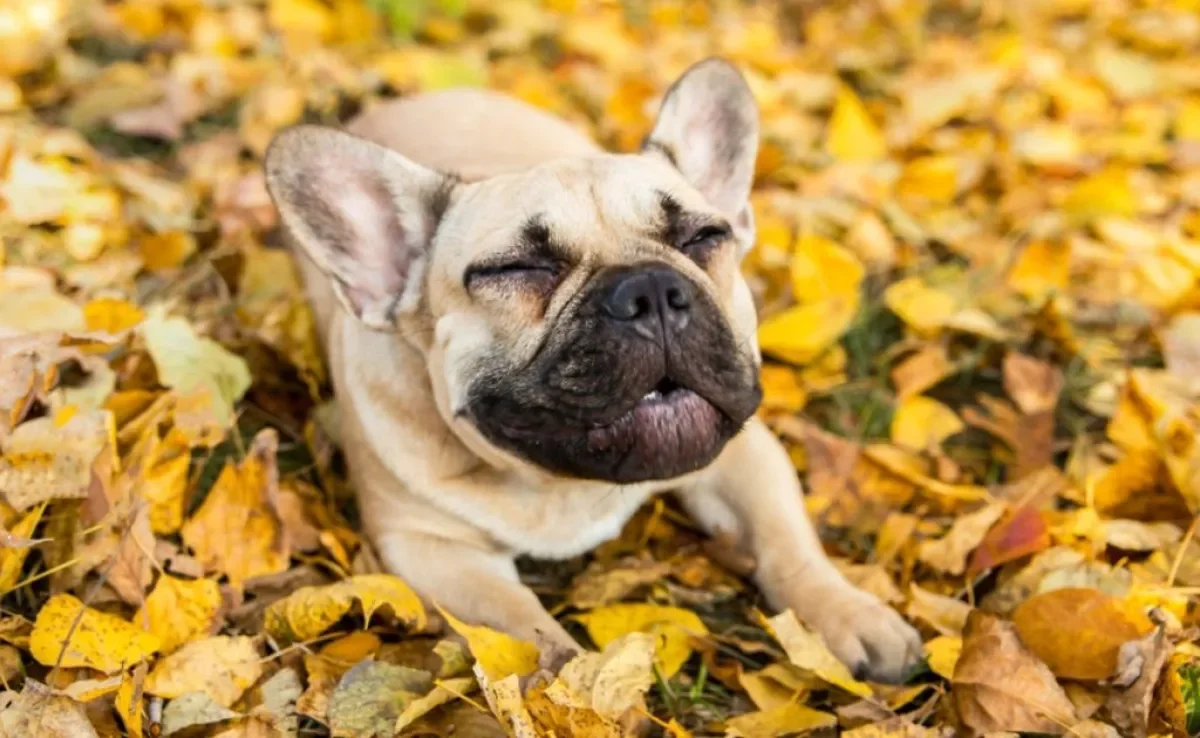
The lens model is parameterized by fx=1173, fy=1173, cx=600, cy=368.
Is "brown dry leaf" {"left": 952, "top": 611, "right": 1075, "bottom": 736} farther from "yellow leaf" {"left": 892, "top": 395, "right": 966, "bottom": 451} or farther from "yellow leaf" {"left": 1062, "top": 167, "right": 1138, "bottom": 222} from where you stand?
"yellow leaf" {"left": 1062, "top": 167, "right": 1138, "bottom": 222}

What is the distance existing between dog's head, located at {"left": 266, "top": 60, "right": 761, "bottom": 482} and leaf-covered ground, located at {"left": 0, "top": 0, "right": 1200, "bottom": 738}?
1.28 ft

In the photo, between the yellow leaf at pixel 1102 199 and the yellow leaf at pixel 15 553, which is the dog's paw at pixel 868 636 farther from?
the yellow leaf at pixel 1102 199

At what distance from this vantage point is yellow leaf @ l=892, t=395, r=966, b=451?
311 centimetres

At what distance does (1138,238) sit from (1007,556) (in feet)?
5.93

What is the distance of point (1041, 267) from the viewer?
3.72m

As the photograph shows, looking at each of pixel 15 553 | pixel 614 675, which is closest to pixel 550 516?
pixel 614 675

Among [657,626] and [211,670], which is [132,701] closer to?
[211,670]

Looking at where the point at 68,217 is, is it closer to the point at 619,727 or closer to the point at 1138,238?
the point at 619,727

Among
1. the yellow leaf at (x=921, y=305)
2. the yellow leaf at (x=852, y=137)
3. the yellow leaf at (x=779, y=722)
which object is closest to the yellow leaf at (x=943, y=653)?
the yellow leaf at (x=779, y=722)

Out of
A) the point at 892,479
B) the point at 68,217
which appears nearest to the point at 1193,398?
the point at 892,479

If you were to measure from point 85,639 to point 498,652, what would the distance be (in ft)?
2.45

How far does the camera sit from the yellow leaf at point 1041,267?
3.70m

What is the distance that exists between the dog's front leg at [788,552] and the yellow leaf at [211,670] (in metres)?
1.13

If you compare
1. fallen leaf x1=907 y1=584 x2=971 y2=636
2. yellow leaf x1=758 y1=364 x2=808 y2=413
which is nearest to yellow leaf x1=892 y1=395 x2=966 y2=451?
yellow leaf x1=758 y1=364 x2=808 y2=413
